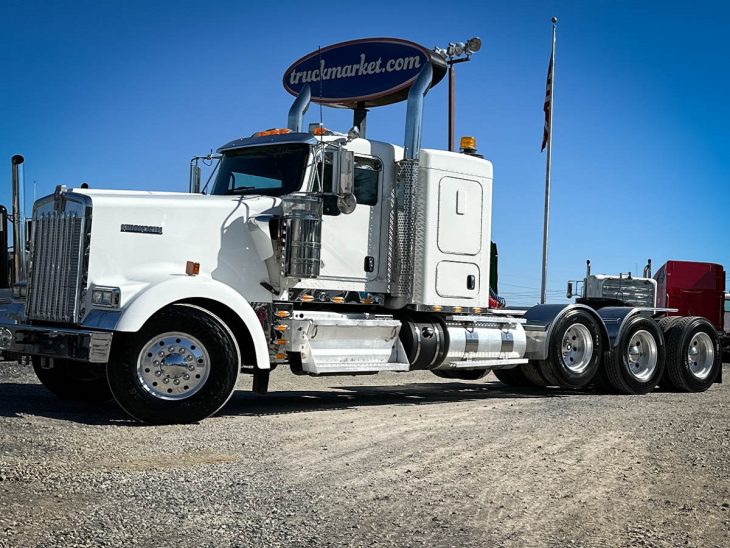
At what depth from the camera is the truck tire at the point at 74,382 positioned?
993cm

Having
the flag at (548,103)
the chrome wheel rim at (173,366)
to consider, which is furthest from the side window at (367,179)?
the flag at (548,103)

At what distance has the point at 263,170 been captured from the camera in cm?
997

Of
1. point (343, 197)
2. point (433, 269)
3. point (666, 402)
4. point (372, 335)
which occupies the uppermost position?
point (343, 197)

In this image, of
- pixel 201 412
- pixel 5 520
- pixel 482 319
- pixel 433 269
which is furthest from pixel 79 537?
pixel 482 319

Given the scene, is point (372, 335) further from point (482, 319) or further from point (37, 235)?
point (37, 235)

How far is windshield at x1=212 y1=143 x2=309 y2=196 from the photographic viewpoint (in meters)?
9.76

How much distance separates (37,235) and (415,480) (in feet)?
17.7

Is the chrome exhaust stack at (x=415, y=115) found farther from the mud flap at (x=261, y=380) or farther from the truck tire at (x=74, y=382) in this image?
the truck tire at (x=74, y=382)

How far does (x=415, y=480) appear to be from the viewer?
5.93 metres

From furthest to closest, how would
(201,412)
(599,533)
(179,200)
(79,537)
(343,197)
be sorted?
(343,197)
(179,200)
(201,412)
(599,533)
(79,537)

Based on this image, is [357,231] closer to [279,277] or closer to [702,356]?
[279,277]

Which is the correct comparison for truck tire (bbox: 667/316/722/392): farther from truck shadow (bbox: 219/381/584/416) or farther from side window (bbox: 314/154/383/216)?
side window (bbox: 314/154/383/216)

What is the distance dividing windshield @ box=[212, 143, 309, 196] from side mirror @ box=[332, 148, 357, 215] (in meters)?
0.36

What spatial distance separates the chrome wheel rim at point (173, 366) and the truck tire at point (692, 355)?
8690 millimetres
